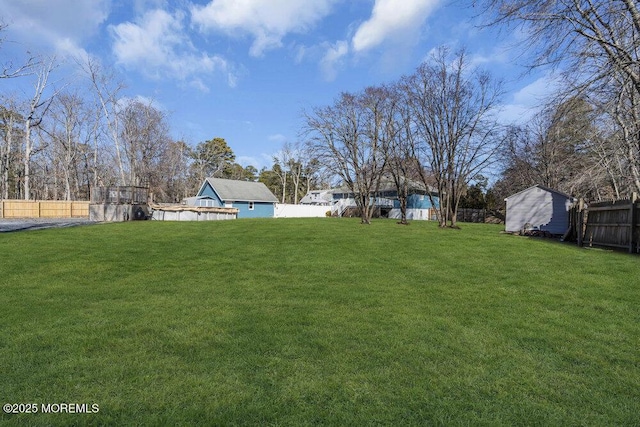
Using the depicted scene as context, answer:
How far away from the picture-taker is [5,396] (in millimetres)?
2711

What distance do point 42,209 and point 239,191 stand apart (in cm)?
1906

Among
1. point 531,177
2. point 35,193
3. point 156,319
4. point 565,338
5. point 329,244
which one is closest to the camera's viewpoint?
point 565,338

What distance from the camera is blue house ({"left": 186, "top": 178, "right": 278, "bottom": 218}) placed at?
41.0 meters

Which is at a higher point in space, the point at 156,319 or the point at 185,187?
the point at 185,187

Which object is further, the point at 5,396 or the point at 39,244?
the point at 39,244

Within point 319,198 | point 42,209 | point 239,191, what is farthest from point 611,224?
point 319,198

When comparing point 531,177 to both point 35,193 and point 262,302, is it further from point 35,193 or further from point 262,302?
point 35,193

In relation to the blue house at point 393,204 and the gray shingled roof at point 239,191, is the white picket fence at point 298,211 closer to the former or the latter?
the blue house at point 393,204

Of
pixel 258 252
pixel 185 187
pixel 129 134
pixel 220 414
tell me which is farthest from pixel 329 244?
pixel 185 187

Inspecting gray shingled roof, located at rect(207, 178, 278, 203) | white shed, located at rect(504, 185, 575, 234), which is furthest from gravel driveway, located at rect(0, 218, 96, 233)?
white shed, located at rect(504, 185, 575, 234)

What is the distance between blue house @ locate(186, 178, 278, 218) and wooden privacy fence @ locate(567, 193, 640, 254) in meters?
34.5

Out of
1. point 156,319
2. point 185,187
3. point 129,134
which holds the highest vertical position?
point 129,134

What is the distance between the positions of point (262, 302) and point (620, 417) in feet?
14.1

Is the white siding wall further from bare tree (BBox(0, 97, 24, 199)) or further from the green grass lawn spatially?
bare tree (BBox(0, 97, 24, 199))
